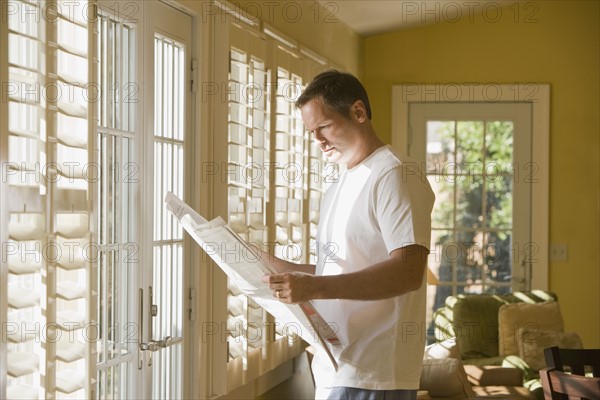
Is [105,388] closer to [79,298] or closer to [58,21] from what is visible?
[79,298]

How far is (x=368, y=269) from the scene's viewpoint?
187 cm

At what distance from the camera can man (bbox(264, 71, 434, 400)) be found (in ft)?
6.15

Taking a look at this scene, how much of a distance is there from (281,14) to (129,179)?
1.88 meters

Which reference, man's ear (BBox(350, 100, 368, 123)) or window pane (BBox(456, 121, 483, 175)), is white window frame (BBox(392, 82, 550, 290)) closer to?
window pane (BBox(456, 121, 483, 175))

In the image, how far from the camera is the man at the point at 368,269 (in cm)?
188

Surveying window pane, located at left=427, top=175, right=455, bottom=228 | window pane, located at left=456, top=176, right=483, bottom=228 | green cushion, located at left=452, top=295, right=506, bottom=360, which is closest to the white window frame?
window pane, located at left=456, top=176, right=483, bottom=228

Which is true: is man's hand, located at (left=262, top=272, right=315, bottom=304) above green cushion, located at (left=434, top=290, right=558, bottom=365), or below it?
above

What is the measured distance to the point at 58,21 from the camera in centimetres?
248

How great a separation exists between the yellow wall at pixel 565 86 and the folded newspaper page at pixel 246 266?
486 centimetres

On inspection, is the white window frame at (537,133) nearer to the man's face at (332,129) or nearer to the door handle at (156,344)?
the door handle at (156,344)

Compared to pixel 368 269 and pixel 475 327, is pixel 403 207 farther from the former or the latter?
pixel 475 327

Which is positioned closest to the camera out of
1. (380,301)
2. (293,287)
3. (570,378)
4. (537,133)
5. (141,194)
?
(293,287)

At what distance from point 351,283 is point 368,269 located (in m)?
0.05

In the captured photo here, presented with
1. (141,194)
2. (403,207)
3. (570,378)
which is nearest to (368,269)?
(403,207)
